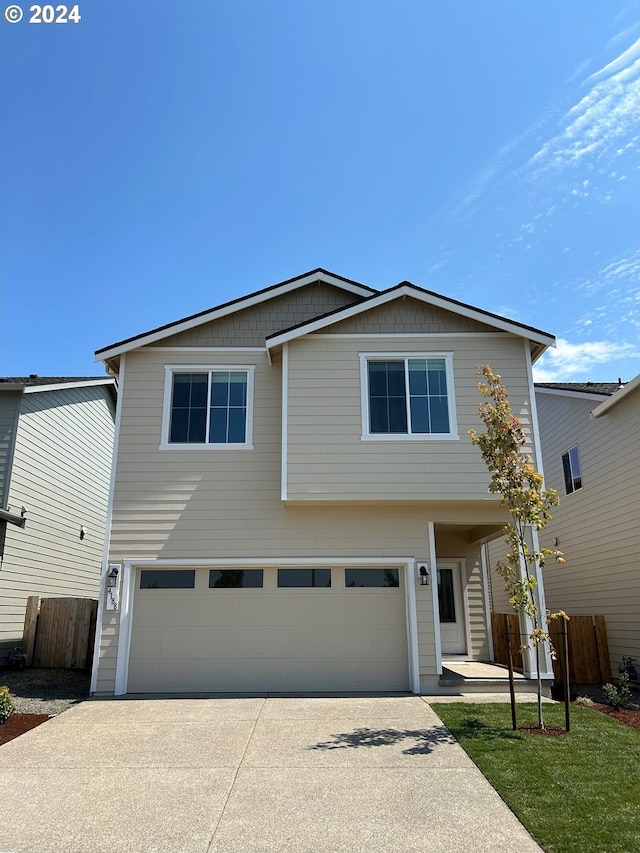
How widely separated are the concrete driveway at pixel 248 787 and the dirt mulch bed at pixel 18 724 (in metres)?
0.22

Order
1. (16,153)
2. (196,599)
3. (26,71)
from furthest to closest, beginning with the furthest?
(196,599), (16,153), (26,71)

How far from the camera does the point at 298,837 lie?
14.9 feet

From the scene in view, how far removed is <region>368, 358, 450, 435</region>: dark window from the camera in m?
10.8

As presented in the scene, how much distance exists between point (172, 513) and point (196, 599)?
1584 mm

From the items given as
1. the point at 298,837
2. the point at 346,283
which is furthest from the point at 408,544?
the point at 298,837

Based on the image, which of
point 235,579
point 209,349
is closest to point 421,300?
point 209,349

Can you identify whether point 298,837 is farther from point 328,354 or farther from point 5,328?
point 5,328

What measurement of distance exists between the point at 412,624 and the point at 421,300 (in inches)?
233

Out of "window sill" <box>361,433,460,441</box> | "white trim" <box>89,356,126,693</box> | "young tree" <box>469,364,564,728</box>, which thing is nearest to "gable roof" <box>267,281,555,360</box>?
"window sill" <box>361,433,460,441</box>

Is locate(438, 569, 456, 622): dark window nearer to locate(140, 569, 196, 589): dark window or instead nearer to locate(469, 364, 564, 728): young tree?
locate(469, 364, 564, 728): young tree

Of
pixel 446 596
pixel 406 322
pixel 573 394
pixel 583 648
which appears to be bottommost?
pixel 583 648

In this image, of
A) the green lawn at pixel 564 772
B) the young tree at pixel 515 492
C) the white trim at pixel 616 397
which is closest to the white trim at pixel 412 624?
the green lawn at pixel 564 772

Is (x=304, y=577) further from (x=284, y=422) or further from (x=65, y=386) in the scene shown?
(x=65, y=386)

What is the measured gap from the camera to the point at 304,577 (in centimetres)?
1080
